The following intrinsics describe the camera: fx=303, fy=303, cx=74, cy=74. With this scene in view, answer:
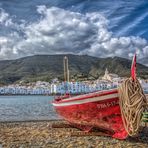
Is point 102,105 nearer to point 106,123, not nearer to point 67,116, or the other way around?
point 106,123

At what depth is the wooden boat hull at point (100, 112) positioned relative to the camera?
44.6ft

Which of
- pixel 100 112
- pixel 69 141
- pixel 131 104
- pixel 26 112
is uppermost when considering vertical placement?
pixel 131 104

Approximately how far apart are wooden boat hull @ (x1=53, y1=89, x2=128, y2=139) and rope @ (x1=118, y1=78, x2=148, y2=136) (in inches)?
13.7

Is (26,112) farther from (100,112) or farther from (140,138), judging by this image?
(140,138)

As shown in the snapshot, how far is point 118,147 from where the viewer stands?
1215 centimetres

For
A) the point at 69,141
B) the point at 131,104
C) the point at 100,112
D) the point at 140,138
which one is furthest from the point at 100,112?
the point at 140,138

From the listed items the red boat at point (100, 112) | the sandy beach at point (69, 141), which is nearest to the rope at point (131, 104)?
the red boat at point (100, 112)

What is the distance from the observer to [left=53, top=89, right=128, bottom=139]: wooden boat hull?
44.6 feet

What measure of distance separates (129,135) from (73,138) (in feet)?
8.55

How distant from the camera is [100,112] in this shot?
46.6 ft

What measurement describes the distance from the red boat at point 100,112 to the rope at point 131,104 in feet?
1.01

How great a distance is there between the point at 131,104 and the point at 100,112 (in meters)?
1.83

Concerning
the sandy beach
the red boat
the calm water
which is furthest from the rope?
the calm water

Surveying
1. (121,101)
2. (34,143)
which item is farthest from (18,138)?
(121,101)
